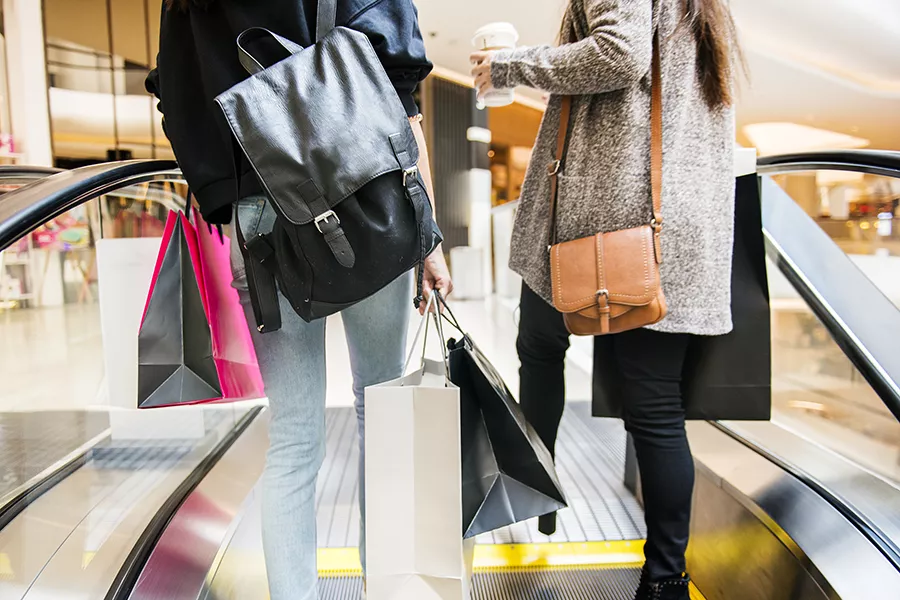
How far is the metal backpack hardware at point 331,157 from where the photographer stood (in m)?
0.67

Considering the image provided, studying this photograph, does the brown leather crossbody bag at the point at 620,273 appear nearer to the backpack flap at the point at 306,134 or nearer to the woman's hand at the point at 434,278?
the woman's hand at the point at 434,278

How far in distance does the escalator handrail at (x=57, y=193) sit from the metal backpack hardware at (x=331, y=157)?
1.07 ft

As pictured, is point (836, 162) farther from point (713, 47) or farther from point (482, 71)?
point (482, 71)

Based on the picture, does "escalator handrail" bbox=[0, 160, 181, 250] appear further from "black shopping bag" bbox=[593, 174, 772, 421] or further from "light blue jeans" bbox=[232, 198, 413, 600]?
"black shopping bag" bbox=[593, 174, 772, 421]

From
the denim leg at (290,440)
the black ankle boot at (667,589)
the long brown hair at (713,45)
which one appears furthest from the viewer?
the black ankle boot at (667,589)

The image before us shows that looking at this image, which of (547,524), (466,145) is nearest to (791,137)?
(466,145)

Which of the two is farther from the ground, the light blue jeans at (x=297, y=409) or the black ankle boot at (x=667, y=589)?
the light blue jeans at (x=297, y=409)

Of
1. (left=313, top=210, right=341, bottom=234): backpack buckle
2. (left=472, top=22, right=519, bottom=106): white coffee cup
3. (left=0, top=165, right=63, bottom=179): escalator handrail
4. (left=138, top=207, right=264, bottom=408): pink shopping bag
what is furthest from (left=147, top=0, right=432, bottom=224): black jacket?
(left=0, top=165, right=63, bottom=179): escalator handrail

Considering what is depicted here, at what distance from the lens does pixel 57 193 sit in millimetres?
824

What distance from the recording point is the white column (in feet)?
23.0

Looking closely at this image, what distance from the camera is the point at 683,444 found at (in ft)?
3.55

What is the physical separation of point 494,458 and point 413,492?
21cm

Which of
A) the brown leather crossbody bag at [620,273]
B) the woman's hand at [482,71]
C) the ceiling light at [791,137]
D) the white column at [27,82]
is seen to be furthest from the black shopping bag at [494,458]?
the ceiling light at [791,137]

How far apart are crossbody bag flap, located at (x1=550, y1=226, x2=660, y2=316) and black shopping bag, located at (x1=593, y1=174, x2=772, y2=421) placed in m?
0.34
